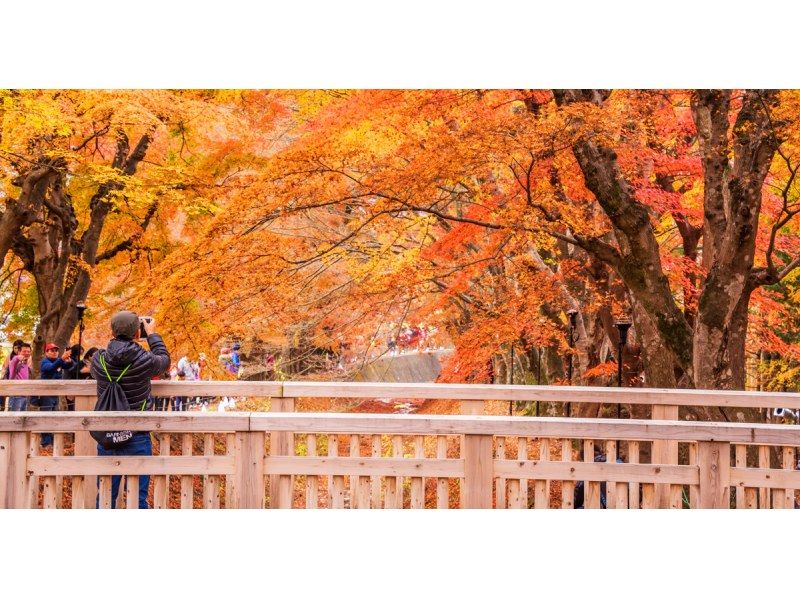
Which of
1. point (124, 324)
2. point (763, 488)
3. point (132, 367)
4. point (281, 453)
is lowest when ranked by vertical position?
point (281, 453)

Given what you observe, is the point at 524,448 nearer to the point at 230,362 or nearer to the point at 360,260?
the point at 360,260

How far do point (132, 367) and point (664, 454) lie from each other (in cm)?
281

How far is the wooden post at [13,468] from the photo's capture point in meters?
3.48

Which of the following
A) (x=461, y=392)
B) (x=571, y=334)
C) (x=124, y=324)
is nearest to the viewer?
(x=124, y=324)

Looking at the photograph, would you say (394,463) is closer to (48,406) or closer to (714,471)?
(714,471)

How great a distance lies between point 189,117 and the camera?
959 cm

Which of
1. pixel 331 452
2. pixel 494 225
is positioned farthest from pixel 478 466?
pixel 494 225

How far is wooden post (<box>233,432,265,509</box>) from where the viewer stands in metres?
3.51

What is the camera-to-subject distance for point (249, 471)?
352cm

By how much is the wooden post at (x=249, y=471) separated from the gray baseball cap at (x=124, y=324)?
34.2 inches

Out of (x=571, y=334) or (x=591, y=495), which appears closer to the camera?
(x=591, y=495)

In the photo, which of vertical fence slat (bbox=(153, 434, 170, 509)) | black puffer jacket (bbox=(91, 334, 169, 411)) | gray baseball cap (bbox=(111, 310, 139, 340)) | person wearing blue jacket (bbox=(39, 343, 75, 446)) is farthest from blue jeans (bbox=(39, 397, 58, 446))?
vertical fence slat (bbox=(153, 434, 170, 509))

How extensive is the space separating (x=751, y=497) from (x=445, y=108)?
576 centimetres

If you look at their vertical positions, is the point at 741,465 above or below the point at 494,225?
below
